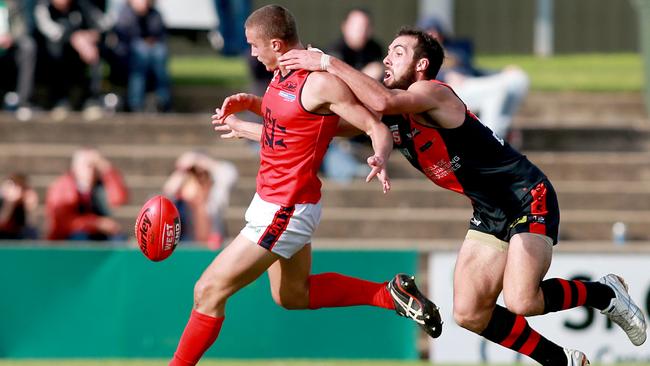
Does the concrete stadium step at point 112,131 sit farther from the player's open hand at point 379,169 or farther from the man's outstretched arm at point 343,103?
the player's open hand at point 379,169

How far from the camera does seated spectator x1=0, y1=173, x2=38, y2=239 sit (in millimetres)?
12180

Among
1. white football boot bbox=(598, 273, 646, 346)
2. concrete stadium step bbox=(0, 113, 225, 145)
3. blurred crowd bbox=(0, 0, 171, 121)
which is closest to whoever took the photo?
white football boot bbox=(598, 273, 646, 346)

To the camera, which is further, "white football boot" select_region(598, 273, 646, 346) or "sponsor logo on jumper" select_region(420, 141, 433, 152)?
"white football boot" select_region(598, 273, 646, 346)

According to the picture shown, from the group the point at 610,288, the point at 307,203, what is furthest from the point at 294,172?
the point at 610,288

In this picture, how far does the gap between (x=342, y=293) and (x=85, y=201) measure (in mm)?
4611

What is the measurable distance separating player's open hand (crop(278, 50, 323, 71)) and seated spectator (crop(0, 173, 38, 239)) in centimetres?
536

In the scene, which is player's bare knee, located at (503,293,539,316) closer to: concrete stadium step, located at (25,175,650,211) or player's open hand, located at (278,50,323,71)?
player's open hand, located at (278,50,323,71)

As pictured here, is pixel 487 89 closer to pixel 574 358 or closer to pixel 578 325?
pixel 578 325

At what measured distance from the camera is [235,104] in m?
8.16

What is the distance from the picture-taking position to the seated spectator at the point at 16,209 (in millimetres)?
12180

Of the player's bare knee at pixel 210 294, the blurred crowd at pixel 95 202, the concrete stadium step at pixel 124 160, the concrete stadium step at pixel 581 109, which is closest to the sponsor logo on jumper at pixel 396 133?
the player's bare knee at pixel 210 294

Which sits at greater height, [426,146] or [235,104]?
[235,104]

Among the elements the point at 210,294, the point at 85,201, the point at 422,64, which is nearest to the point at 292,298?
the point at 210,294

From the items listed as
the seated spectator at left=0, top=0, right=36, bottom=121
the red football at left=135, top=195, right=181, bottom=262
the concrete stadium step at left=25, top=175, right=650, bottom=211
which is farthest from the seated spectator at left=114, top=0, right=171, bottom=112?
the red football at left=135, top=195, right=181, bottom=262
